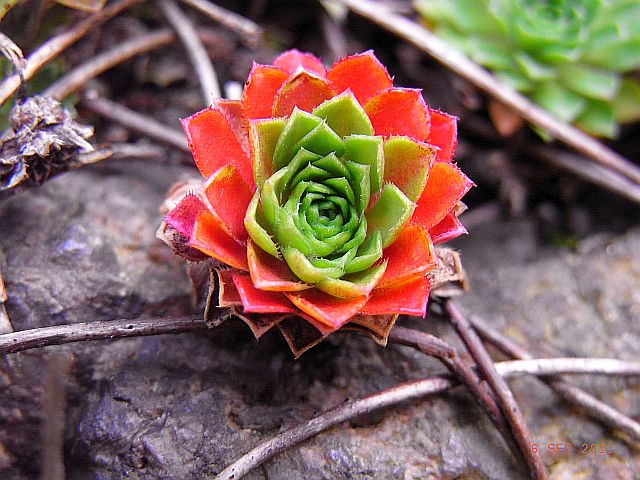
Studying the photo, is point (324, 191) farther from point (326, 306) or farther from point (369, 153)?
point (326, 306)

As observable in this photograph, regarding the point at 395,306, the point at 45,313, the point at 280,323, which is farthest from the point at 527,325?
the point at 45,313

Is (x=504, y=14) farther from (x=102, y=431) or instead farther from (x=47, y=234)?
(x=102, y=431)

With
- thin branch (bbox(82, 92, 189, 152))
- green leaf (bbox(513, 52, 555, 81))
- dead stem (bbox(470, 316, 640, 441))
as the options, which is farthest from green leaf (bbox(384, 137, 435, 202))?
green leaf (bbox(513, 52, 555, 81))

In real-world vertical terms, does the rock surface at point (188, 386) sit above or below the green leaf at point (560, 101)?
below

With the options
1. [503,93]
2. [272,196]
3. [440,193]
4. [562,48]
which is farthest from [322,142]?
[562,48]

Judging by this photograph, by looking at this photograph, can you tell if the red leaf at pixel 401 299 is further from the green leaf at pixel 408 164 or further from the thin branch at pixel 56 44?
the thin branch at pixel 56 44
